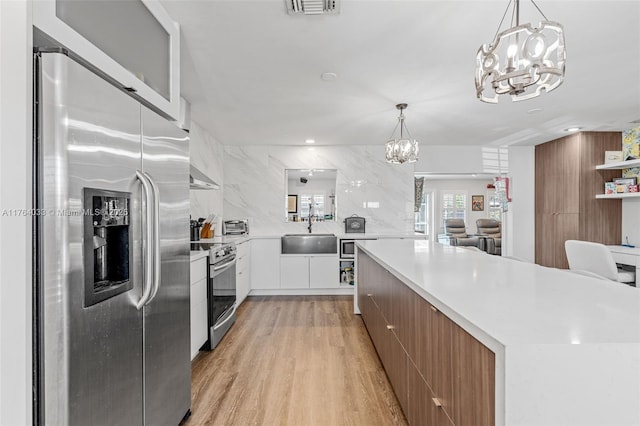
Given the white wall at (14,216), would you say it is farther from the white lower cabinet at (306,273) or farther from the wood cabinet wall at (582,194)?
the wood cabinet wall at (582,194)

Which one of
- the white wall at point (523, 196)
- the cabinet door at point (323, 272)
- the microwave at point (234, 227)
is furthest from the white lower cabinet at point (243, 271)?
the white wall at point (523, 196)

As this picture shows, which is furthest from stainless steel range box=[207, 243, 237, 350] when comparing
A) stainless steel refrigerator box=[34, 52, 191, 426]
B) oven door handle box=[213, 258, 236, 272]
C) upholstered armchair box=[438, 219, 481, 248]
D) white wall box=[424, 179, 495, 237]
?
white wall box=[424, 179, 495, 237]

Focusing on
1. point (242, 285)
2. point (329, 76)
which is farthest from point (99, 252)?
point (242, 285)

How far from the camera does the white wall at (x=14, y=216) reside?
87 cm

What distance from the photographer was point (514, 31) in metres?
1.35

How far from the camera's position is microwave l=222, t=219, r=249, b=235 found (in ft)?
16.5

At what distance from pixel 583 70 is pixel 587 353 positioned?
2.79m

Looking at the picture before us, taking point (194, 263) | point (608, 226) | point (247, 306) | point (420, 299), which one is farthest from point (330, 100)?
point (608, 226)

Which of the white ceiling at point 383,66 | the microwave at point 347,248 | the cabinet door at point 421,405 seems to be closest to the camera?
the cabinet door at point 421,405

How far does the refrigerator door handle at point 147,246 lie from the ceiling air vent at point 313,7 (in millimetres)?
1211

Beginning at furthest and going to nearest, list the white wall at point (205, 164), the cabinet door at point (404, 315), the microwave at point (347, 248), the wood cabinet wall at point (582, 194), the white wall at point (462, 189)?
1. the white wall at point (462, 189)
2. the microwave at point (347, 248)
3. the wood cabinet wall at point (582, 194)
4. the white wall at point (205, 164)
5. the cabinet door at point (404, 315)

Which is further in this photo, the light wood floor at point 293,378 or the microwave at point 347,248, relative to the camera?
the microwave at point 347,248

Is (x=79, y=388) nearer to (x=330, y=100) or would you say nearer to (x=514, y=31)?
(x=514, y=31)

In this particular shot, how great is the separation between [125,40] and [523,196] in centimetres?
598
